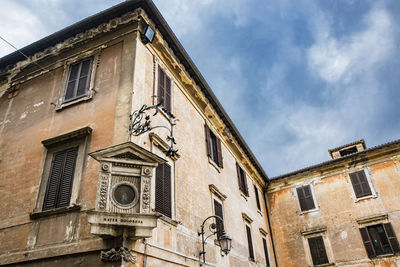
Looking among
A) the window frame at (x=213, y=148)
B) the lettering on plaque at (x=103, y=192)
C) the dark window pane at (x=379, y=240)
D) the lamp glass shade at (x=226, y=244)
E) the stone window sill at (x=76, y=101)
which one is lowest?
the lamp glass shade at (x=226, y=244)

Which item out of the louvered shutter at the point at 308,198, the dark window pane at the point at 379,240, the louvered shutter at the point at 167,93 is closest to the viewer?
the louvered shutter at the point at 167,93

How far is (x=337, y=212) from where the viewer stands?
17219 millimetres

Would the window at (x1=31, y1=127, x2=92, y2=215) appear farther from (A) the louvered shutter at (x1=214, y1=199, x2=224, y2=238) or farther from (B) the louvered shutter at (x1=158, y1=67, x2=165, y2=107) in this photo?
(A) the louvered shutter at (x1=214, y1=199, x2=224, y2=238)

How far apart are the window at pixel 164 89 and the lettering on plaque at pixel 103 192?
394cm

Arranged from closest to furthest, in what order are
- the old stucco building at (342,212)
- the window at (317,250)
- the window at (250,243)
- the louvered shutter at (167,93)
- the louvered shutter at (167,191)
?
the louvered shutter at (167,191) < the louvered shutter at (167,93) < the window at (250,243) < the old stucco building at (342,212) < the window at (317,250)

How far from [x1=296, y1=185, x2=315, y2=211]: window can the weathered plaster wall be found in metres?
0.31

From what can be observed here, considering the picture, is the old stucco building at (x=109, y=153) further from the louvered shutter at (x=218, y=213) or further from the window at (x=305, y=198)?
the window at (x=305, y=198)

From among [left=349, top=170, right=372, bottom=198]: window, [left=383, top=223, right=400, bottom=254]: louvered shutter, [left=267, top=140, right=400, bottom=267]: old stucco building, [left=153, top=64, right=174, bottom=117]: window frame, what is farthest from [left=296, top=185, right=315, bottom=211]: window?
[left=153, top=64, right=174, bottom=117]: window frame

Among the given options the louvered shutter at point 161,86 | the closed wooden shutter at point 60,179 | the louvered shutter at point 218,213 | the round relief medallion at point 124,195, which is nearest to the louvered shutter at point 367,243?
the louvered shutter at point 218,213

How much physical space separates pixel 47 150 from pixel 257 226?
11604 millimetres

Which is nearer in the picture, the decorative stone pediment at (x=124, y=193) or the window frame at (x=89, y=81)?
the decorative stone pediment at (x=124, y=193)

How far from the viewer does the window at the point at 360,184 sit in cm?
1691

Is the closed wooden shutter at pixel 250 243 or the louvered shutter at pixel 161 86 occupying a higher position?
the louvered shutter at pixel 161 86

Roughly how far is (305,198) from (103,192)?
15.4 meters
